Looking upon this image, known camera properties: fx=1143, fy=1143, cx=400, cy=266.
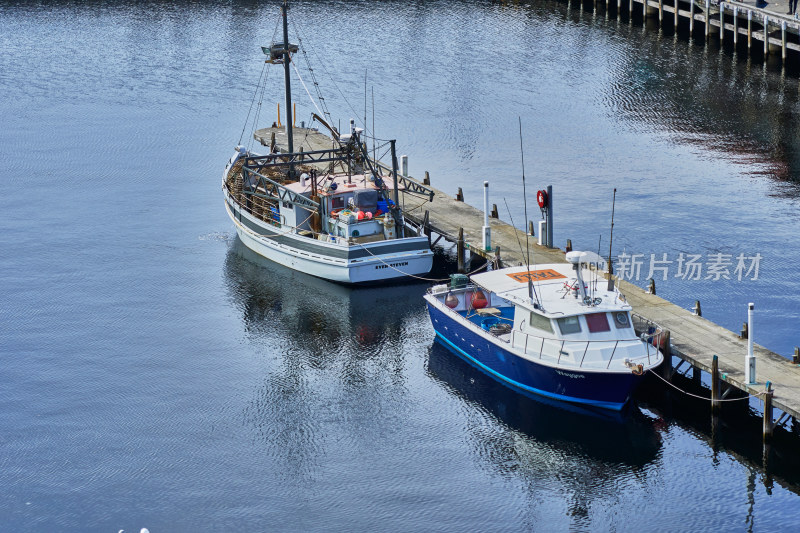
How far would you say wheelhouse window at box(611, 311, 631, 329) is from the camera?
3888 centimetres

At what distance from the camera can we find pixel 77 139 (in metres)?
75.9

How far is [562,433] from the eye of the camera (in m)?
38.0

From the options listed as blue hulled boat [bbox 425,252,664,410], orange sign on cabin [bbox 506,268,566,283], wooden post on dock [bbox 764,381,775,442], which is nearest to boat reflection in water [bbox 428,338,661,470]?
blue hulled boat [bbox 425,252,664,410]

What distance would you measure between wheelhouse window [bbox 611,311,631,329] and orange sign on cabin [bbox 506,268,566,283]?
10.7 ft

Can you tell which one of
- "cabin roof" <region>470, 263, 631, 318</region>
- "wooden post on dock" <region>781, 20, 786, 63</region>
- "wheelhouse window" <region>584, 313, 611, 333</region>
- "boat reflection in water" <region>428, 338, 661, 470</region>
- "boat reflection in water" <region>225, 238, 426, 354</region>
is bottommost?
"boat reflection in water" <region>428, 338, 661, 470</region>

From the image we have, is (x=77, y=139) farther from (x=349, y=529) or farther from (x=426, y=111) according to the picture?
(x=349, y=529)

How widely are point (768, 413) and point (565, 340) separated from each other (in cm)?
692

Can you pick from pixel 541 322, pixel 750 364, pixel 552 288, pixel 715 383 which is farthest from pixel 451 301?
pixel 750 364

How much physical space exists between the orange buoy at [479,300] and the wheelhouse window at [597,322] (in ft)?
20.7

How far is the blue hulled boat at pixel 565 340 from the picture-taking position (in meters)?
38.0

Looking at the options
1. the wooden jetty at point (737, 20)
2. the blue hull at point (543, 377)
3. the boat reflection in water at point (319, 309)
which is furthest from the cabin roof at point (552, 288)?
the wooden jetty at point (737, 20)

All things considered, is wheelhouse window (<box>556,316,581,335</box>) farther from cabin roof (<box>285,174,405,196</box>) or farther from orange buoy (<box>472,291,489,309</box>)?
cabin roof (<box>285,174,405,196</box>)

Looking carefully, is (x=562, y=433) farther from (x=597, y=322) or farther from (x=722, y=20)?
(x=722, y=20)

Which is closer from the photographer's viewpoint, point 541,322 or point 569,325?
point 569,325
